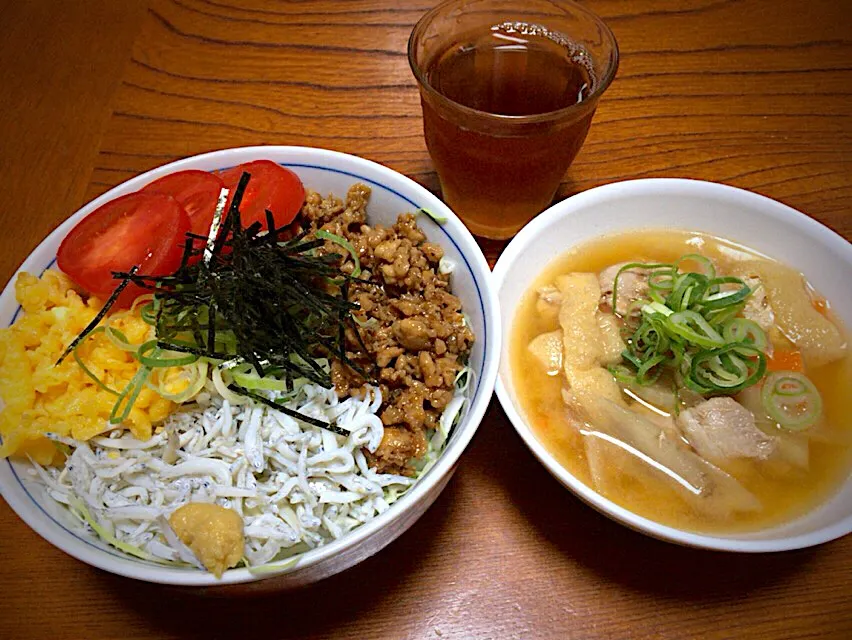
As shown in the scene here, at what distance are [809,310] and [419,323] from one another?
95 centimetres

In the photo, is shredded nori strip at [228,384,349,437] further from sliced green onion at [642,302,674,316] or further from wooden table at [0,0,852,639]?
sliced green onion at [642,302,674,316]

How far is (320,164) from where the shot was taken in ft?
4.87

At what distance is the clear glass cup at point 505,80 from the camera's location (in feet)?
5.10

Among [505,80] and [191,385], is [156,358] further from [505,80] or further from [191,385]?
[505,80]

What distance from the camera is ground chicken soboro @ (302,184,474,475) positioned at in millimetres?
1262

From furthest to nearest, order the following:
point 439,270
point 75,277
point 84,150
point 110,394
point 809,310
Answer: point 84,150
point 809,310
point 439,270
point 75,277
point 110,394

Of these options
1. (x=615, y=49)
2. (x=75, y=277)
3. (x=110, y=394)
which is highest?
(x=615, y=49)

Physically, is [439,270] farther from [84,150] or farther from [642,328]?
[84,150]

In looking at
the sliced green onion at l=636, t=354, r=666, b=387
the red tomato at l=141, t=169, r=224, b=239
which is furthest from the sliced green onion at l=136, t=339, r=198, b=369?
the sliced green onion at l=636, t=354, r=666, b=387

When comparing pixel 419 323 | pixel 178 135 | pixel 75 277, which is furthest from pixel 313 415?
pixel 178 135

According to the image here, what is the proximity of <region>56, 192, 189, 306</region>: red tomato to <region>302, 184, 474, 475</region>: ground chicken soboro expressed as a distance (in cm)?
30

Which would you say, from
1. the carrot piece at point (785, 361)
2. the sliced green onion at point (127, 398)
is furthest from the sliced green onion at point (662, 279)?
the sliced green onion at point (127, 398)

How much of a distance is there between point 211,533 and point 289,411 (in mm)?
250

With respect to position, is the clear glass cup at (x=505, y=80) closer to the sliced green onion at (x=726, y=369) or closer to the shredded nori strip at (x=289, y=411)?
the sliced green onion at (x=726, y=369)
